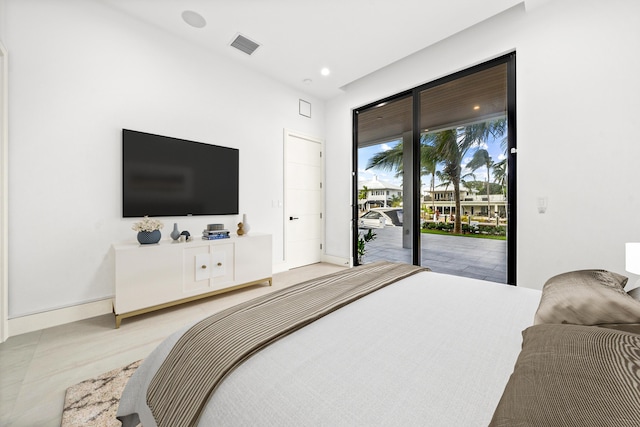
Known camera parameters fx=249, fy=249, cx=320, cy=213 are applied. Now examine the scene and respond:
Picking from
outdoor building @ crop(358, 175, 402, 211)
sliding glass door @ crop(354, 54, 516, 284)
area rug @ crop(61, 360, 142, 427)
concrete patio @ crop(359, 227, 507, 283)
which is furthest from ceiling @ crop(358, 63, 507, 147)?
area rug @ crop(61, 360, 142, 427)

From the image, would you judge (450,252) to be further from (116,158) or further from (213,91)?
(116,158)

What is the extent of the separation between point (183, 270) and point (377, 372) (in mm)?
2352

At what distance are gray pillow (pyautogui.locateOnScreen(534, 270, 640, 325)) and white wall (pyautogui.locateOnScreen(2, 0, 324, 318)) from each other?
124 inches

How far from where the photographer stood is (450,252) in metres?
3.11

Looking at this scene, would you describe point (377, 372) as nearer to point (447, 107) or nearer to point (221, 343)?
point (221, 343)

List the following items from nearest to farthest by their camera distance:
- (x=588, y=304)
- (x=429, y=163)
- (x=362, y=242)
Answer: (x=588, y=304) < (x=429, y=163) < (x=362, y=242)

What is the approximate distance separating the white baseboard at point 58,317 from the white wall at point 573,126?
4.11 m

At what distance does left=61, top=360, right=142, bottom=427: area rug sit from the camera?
1170mm

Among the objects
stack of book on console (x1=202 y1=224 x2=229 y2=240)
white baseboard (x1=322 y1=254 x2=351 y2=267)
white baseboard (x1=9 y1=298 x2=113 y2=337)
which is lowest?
white baseboard (x1=9 y1=298 x2=113 y2=337)

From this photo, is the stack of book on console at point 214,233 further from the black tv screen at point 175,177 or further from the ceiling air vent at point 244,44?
the ceiling air vent at point 244,44

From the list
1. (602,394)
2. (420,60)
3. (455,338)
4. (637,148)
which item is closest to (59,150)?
(455,338)

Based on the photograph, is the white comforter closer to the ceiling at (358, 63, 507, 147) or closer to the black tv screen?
the black tv screen

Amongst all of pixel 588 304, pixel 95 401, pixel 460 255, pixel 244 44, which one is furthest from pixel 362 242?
pixel 95 401

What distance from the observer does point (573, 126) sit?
2217 mm
